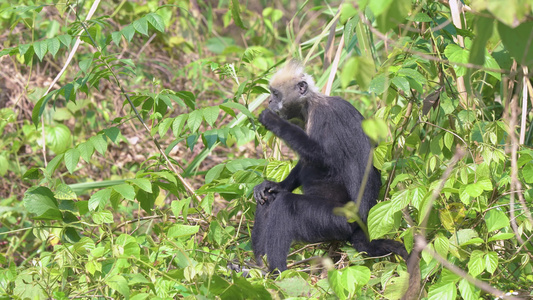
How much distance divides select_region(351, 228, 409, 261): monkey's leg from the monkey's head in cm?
102

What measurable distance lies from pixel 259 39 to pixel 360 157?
4.89 metres

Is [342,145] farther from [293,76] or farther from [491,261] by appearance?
[491,261]

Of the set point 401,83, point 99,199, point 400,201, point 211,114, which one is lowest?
point 99,199

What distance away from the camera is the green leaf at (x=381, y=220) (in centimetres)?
263

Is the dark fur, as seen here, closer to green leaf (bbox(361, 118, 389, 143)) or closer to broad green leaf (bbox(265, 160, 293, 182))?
broad green leaf (bbox(265, 160, 293, 182))

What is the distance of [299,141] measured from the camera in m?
3.48

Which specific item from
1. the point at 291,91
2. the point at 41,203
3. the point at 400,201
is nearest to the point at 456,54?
the point at 400,201

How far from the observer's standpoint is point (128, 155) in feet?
20.4

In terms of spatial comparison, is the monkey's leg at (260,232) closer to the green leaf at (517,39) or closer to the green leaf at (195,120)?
the green leaf at (195,120)

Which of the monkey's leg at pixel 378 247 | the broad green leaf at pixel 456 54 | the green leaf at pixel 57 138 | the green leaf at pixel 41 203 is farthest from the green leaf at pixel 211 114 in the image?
the green leaf at pixel 57 138

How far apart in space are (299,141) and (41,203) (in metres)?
1.47

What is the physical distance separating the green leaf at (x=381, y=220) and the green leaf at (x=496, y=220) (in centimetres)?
42

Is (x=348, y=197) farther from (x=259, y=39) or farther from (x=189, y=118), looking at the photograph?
(x=259, y=39)

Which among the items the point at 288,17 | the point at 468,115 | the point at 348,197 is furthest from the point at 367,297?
the point at 288,17
